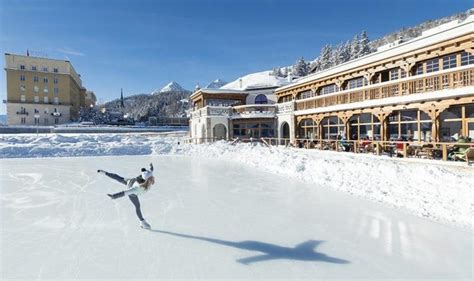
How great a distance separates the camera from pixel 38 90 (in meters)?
60.9

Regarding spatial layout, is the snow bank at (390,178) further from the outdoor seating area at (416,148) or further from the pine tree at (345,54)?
the pine tree at (345,54)

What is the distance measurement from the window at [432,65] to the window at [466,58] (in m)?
1.27

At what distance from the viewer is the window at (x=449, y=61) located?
1437cm

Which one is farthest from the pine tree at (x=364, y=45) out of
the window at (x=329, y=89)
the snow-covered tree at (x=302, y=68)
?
the window at (x=329, y=89)

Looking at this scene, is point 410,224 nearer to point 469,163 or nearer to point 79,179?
point 469,163

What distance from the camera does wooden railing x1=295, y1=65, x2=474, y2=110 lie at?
1218 cm

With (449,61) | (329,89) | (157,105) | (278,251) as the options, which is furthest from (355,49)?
(157,105)

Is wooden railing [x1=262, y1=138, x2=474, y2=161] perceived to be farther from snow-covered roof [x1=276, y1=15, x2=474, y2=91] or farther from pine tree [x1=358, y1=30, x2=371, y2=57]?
pine tree [x1=358, y1=30, x2=371, y2=57]

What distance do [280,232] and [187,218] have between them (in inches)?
86.5

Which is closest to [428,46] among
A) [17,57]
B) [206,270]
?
[206,270]

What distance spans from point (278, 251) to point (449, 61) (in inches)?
595

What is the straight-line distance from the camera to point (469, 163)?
10234 mm

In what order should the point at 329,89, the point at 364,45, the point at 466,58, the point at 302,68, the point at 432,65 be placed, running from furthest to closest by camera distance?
the point at 302,68 < the point at 364,45 < the point at 329,89 < the point at 432,65 < the point at 466,58

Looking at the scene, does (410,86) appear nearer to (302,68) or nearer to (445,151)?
(445,151)
